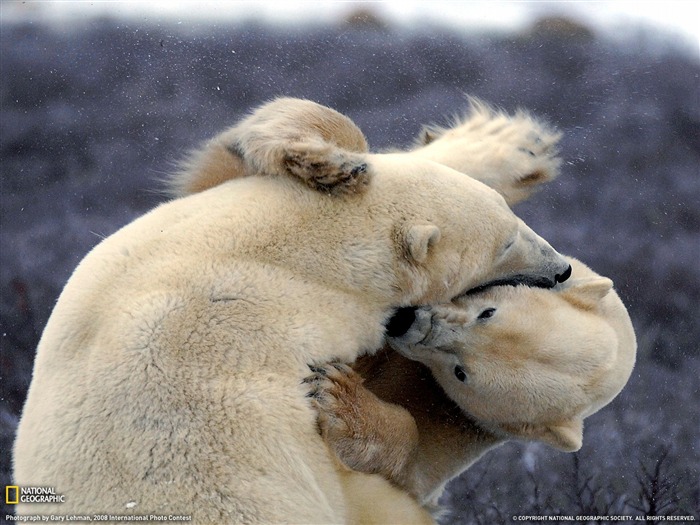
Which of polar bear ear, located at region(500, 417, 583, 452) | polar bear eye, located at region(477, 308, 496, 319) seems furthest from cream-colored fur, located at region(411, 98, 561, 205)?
polar bear ear, located at region(500, 417, 583, 452)

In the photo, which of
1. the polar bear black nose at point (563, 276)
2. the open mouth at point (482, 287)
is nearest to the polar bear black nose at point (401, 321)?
the open mouth at point (482, 287)

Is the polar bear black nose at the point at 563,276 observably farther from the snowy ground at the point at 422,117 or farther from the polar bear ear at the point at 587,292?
the snowy ground at the point at 422,117

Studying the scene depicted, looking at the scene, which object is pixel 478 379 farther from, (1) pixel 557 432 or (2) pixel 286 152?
(2) pixel 286 152

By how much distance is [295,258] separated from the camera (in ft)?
6.15

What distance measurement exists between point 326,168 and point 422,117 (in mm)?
3100

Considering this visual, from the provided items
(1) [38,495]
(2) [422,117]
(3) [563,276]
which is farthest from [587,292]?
(2) [422,117]

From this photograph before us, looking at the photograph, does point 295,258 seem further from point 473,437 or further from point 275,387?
point 473,437

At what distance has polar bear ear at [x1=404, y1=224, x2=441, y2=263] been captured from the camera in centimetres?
189

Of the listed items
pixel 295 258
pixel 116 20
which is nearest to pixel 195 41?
pixel 116 20

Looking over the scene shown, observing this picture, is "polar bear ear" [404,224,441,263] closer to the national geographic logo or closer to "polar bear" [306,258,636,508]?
"polar bear" [306,258,636,508]

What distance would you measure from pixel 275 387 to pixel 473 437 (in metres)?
0.85

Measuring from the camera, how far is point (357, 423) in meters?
1.90

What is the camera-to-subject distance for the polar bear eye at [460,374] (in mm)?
2115

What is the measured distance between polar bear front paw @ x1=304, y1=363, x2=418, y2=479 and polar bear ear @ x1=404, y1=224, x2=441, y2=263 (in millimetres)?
299
